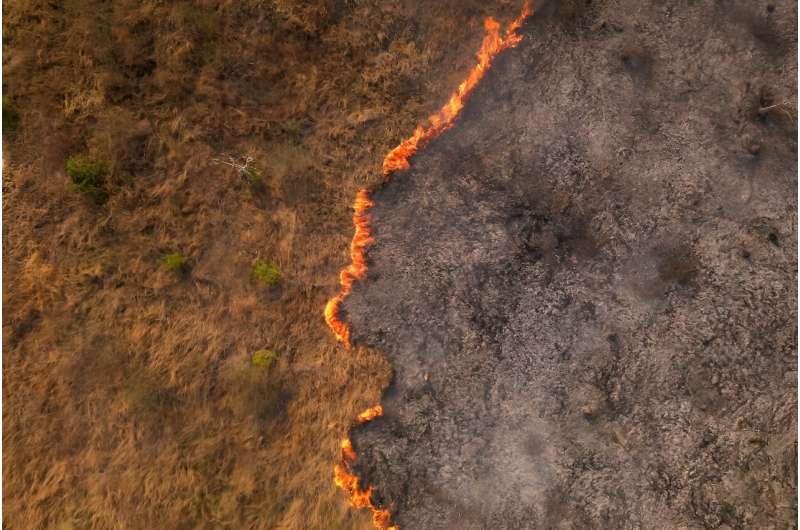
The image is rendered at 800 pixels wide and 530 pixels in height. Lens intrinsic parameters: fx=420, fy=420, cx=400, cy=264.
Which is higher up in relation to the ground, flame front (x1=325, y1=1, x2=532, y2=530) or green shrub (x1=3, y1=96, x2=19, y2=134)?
green shrub (x1=3, y1=96, x2=19, y2=134)

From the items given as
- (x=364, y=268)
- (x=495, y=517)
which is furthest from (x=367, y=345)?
(x=495, y=517)

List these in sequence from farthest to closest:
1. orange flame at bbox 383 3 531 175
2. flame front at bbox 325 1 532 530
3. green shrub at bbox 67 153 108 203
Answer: orange flame at bbox 383 3 531 175 → flame front at bbox 325 1 532 530 → green shrub at bbox 67 153 108 203

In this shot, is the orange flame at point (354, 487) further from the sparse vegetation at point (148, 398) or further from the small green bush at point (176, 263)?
the small green bush at point (176, 263)

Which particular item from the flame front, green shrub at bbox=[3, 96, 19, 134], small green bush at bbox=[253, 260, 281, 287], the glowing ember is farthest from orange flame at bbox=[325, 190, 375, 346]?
green shrub at bbox=[3, 96, 19, 134]

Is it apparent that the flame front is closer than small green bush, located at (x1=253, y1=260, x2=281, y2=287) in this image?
No

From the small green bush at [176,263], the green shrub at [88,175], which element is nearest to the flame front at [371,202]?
the small green bush at [176,263]

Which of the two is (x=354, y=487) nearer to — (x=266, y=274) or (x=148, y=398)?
(x=148, y=398)

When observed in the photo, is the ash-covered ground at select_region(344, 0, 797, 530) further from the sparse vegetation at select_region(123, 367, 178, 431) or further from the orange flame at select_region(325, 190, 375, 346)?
the sparse vegetation at select_region(123, 367, 178, 431)
